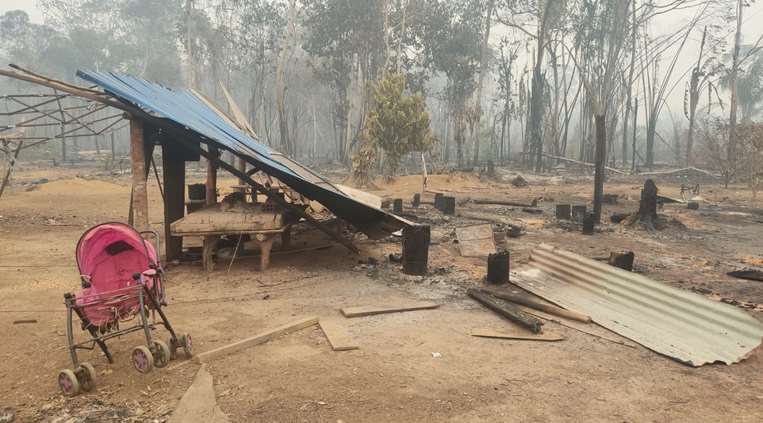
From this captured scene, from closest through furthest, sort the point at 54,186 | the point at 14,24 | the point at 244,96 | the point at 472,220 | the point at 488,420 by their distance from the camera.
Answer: the point at 488,420
the point at 472,220
the point at 54,186
the point at 14,24
the point at 244,96

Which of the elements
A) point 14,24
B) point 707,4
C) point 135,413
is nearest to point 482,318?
point 135,413

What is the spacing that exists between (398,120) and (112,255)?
520 inches

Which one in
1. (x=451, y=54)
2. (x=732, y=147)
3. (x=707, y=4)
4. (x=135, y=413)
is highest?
(x=707, y=4)

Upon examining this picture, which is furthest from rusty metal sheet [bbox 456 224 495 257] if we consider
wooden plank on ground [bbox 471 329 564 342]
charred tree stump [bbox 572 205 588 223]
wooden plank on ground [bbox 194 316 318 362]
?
charred tree stump [bbox 572 205 588 223]

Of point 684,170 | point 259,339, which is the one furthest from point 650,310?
point 684,170

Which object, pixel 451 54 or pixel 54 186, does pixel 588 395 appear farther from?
pixel 451 54

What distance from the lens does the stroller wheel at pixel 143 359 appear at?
357 cm

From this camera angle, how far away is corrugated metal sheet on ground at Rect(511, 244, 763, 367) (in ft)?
14.0

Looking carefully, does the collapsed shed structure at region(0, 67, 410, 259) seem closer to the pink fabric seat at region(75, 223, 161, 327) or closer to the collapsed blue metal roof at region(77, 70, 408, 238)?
the collapsed blue metal roof at region(77, 70, 408, 238)

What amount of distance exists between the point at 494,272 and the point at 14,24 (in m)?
51.9

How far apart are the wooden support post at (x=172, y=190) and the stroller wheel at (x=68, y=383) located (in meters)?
3.96

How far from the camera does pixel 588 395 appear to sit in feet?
11.5

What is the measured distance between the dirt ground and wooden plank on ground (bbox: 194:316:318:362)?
3.6 inches

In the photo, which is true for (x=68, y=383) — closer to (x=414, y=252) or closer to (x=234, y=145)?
(x=234, y=145)
